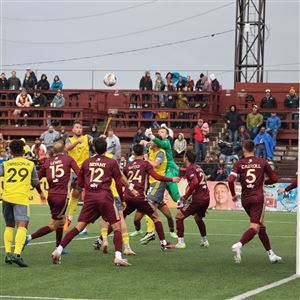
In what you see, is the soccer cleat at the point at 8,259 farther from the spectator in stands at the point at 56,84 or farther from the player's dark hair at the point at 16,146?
the spectator in stands at the point at 56,84

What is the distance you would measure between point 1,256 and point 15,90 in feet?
94.3

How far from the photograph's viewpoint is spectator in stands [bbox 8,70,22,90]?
42938 millimetres

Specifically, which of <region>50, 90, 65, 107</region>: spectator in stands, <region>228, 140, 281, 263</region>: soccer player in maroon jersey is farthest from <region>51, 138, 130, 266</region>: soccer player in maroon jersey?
<region>50, 90, 65, 107</region>: spectator in stands

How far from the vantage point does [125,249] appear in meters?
15.7

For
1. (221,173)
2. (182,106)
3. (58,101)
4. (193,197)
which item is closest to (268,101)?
(182,106)

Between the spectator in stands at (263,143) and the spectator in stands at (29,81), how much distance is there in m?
12.1

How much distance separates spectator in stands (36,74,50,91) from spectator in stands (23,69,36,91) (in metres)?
0.27

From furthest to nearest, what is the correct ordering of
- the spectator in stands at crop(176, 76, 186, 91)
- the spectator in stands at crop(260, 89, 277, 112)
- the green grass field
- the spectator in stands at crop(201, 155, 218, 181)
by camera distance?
the spectator in stands at crop(176, 76, 186, 91) → the spectator in stands at crop(260, 89, 277, 112) → the spectator in stands at crop(201, 155, 218, 181) → the green grass field

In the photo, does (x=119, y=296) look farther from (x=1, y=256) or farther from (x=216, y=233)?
(x=216, y=233)

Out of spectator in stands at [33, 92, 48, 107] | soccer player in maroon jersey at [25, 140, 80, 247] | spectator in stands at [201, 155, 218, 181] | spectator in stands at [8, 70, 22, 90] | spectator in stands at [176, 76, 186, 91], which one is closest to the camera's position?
soccer player in maroon jersey at [25, 140, 80, 247]

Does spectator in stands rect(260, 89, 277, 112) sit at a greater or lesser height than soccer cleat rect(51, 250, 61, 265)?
greater

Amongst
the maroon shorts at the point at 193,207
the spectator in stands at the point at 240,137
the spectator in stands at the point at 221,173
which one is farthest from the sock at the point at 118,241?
the spectator in stands at the point at 240,137

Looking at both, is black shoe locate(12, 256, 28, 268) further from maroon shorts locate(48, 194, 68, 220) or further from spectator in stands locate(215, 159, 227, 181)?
spectator in stands locate(215, 159, 227, 181)

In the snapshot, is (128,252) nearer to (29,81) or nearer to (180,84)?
(180,84)
